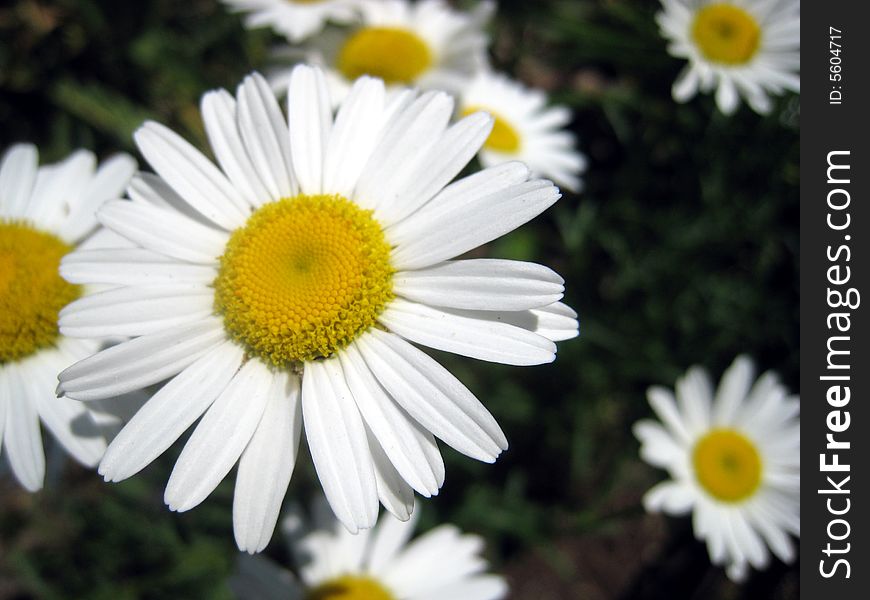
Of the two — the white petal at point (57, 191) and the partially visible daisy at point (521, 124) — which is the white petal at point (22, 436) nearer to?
the white petal at point (57, 191)

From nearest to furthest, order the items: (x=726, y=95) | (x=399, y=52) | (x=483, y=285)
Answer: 1. (x=483, y=285)
2. (x=726, y=95)
3. (x=399, y=52)

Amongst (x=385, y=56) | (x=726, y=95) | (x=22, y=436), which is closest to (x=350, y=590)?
(x=22, y=436)

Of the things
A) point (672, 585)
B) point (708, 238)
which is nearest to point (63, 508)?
point (672, 585)

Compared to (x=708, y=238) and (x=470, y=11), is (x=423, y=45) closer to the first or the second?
(x=470, y=11)

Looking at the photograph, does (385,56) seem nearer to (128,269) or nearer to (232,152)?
(232,152)

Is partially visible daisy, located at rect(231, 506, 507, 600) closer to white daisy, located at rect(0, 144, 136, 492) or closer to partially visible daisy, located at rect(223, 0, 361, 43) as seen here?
white daisy, located at rect(0, 144, 136, 492)

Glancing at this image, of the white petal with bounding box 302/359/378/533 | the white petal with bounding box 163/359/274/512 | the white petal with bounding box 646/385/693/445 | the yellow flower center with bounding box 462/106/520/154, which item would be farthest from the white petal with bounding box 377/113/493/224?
the white petal with bounding box 646/385/693/445
